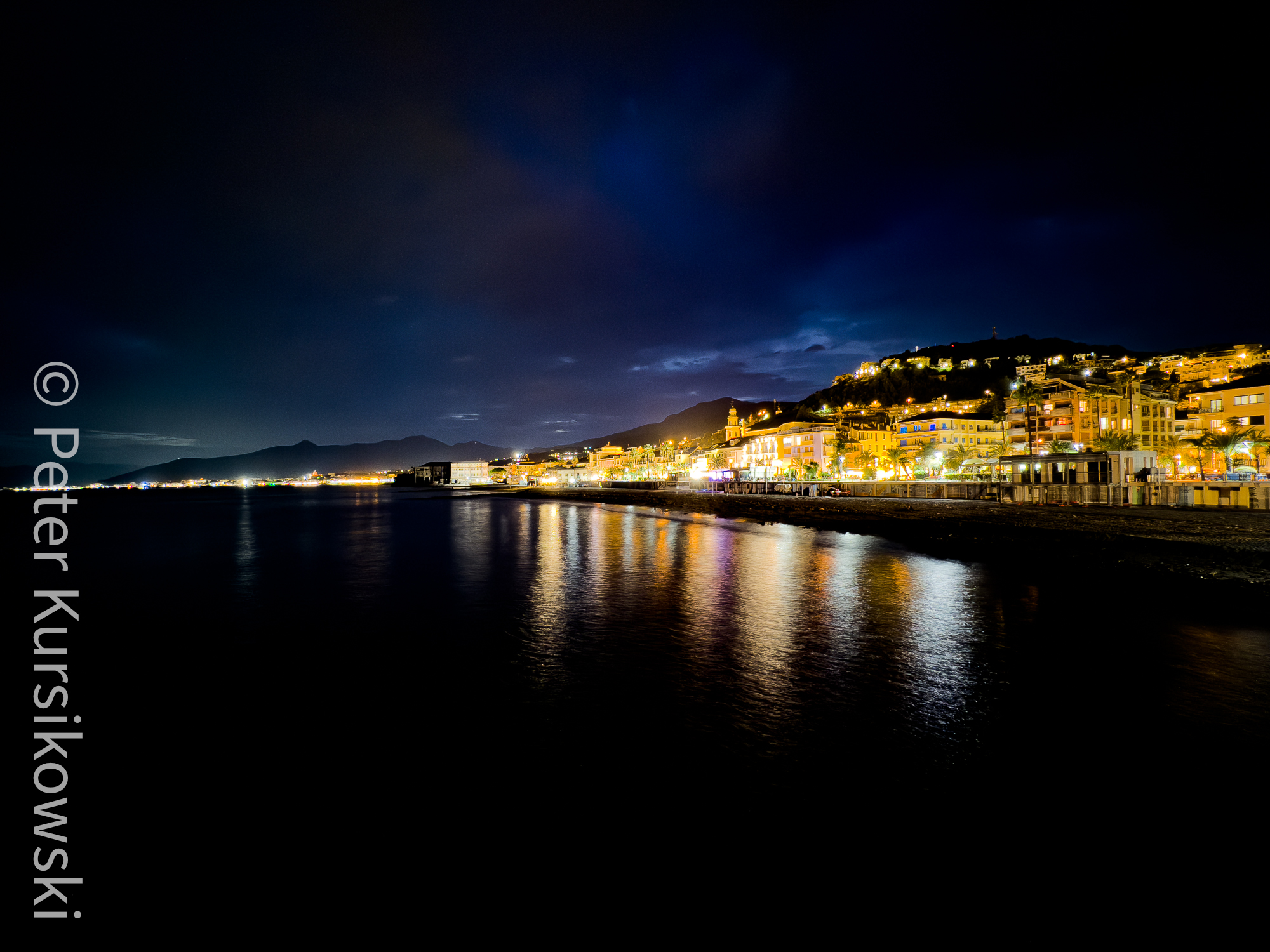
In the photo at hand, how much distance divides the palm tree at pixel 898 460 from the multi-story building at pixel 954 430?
513 cm

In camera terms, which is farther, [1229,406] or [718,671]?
[1229,406]

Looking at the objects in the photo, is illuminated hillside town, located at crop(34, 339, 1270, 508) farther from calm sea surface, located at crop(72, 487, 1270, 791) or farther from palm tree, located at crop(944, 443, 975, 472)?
calm sea surface, located at crop(72, 487, 1270, 791)

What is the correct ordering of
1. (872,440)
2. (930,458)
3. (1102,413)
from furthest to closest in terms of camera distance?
(872,440)
(930,458)
(1102,413)

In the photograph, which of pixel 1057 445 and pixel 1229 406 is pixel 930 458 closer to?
pixel 1057 445

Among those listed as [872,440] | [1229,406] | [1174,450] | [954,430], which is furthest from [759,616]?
[872,440]

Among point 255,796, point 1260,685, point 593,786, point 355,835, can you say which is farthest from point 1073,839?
point 255,796

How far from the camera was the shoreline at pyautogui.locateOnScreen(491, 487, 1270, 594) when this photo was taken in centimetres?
2055

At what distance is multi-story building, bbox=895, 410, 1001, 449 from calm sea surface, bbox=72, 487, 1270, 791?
101140 millimetres

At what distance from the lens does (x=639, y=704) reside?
10.7 metres

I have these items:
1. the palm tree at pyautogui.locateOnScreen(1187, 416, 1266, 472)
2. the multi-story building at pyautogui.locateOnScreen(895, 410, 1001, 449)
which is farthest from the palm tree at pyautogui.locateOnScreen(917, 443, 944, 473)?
the palm tree at pyautogui.locateOnScreen(1187, 416, 1266, 472)

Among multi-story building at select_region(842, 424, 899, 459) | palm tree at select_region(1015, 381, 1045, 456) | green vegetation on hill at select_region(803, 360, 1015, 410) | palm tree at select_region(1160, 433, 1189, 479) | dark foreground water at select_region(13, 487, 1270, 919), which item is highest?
green vegetation on hill at select_region(803, 360, 1015, 410)

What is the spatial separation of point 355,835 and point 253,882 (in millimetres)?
1038

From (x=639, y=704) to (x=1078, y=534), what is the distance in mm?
29154

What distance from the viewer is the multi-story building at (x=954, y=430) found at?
115438mm
